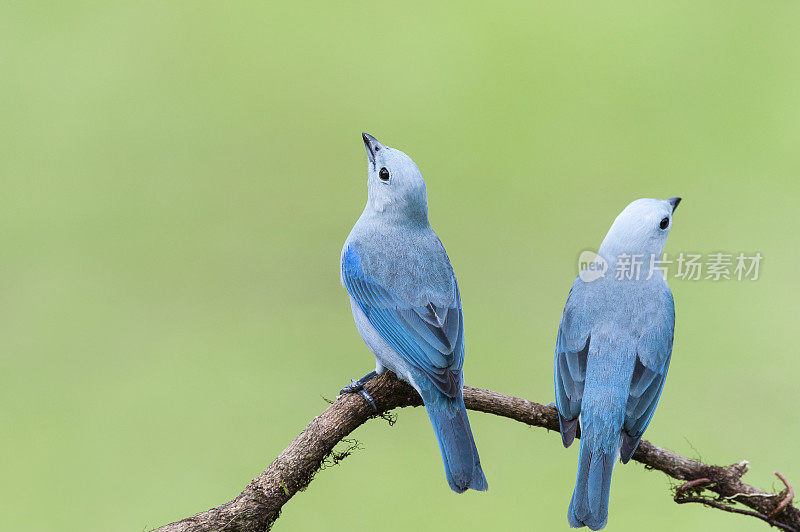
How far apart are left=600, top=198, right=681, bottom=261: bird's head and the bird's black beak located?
944mm

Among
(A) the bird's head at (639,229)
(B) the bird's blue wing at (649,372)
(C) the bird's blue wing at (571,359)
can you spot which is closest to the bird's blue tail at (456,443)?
(C) the bird's blue wing at (571,359)

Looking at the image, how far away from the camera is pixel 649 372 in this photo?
10.1 feet

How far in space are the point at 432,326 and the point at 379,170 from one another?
64 cm

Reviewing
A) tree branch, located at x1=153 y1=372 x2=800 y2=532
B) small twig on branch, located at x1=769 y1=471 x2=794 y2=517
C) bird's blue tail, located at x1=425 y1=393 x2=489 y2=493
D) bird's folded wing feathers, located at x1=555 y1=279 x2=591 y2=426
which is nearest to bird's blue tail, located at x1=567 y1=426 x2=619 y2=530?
bird's folded wing feathers, located at x1=555 y1=279 x2=591 y2=426

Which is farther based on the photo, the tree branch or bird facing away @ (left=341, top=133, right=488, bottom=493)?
bird facing away @ (left=341, top=133, right=488, bottom=493)

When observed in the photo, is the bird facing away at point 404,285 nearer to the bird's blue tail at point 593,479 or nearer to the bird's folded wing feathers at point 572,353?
the bird's folded wing feathers at point 572,353

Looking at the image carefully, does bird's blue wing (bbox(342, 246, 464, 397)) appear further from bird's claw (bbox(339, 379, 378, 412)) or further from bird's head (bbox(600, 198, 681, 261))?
bird's head (bbox(600, 198, 681, 261))

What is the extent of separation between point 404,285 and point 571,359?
2.30 ft

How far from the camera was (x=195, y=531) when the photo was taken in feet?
8.98

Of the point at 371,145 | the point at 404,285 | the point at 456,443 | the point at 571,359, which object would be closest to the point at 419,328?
the point at 404,285

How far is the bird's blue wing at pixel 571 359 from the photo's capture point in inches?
119

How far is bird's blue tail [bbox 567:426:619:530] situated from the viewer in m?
2.78

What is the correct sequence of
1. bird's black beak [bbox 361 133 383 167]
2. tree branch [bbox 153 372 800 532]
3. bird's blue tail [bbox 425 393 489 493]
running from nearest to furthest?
bird's blue tail [bbox 425 393 489 493] < tree branch [bbox 153 372 800 532] < bird's black beak [bbox 361 133 383 167]

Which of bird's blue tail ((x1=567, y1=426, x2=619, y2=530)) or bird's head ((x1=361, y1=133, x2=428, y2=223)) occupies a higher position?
bird's head ((x1=361, y1=133, x2=428, y2=223))
